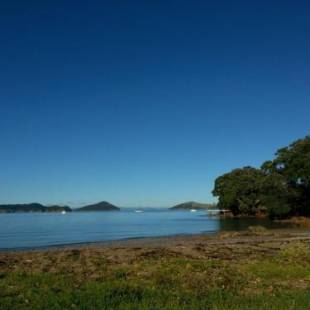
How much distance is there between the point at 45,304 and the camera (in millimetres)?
9195

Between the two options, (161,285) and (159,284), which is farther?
(159,284)

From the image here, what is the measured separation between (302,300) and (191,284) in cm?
338

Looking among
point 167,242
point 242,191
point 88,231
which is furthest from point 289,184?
point 167,242

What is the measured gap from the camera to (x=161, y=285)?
11.8m

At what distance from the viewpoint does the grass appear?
30.8 ft

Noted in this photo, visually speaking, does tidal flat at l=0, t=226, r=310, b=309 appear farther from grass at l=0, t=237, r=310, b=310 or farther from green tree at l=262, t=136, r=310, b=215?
green tree at l=262, t=136, r=310, b=215

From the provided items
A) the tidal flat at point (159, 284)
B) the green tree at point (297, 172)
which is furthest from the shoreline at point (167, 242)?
the green tree at point (297, 172)

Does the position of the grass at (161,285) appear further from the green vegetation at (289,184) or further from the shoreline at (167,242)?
the green vegetation at (289,184)

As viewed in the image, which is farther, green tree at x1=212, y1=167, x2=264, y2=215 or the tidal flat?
green tree at x1=212, y1=167, x2=264, y2=215

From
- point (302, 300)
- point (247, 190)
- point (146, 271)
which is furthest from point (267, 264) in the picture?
point (247, 190)

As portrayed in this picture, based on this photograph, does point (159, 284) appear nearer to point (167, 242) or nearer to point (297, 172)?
point (167, 242)

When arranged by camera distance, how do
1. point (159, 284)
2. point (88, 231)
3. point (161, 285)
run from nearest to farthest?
point (161, 285) → point (159, 284) → point (88, 231)

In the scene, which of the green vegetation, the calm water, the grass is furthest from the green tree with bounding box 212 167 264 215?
the grass

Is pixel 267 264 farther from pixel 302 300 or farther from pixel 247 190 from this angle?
pixel 247 190
